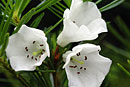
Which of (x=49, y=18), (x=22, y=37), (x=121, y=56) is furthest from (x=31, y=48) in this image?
(x=49, y=18)

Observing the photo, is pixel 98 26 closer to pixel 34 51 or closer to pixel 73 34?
pixel 73 34

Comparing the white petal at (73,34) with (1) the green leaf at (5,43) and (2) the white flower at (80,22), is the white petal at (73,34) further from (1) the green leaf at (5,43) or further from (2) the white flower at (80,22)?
(1) the green leaf at (5,43)

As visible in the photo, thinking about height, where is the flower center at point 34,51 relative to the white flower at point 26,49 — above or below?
below

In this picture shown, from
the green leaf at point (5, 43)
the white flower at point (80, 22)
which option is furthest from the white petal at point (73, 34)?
the green leaf at point (5, 43)

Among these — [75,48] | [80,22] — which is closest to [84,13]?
[80,22]

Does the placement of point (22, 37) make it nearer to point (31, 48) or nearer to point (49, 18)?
point (31, 48)

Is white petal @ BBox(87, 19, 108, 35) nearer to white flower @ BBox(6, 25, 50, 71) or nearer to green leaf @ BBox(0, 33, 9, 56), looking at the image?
white flower @ BBox(6, 25, 50, 71)

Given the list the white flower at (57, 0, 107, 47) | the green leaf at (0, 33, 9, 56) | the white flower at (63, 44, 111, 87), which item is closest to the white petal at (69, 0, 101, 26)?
the white flower at (57, 0, 107, 47)

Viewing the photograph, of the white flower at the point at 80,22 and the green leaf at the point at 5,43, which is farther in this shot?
the white flower at the point at 80,22
